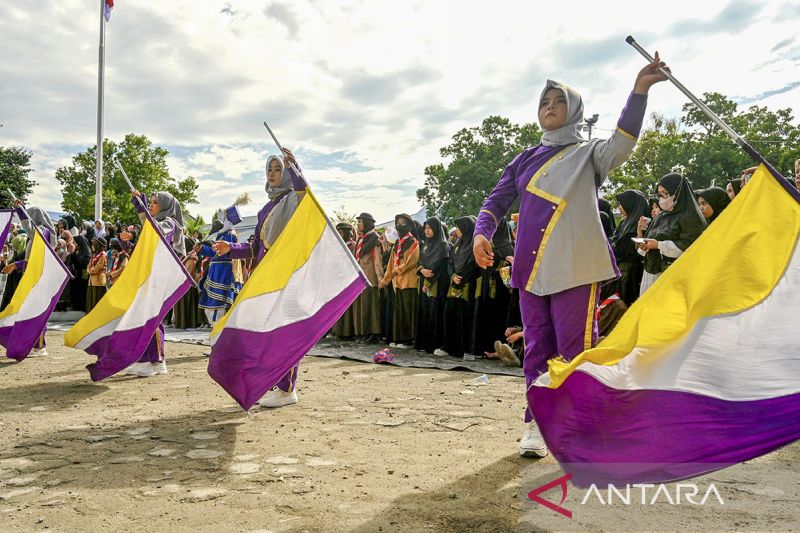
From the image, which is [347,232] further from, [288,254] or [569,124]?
[569,124]

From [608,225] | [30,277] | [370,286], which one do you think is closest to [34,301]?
[30,277]

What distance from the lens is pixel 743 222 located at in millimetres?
2887

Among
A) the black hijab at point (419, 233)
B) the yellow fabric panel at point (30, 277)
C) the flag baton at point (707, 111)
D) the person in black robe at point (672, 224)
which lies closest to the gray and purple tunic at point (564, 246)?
the flag baton at point (707, 111)

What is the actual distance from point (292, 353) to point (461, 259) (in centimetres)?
496

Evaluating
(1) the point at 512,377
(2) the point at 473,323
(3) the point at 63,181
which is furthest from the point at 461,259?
(3) the point at 63,181

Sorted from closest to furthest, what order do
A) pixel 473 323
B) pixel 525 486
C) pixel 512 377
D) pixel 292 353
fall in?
1. pixel 525 486
2. pixel 292 353
3. pixel 512 377
4. pixel 473 323

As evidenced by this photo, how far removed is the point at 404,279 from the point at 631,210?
3.95 meters

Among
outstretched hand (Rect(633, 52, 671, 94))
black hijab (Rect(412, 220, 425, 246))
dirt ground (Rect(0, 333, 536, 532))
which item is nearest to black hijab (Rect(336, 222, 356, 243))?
black hijab (Rect(412, 220, 425, 246))

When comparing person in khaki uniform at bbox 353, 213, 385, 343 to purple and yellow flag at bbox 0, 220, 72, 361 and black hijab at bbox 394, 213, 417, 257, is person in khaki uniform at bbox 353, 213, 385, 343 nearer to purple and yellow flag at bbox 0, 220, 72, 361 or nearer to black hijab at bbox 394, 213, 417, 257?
black hijab at bbox 394, 213, 417, 257

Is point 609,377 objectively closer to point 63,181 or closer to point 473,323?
point 473,323

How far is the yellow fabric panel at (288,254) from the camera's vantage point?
4.81 metres

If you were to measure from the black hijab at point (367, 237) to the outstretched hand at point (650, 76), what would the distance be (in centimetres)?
817

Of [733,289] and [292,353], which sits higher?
[733,289]

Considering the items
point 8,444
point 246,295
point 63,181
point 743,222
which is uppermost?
point 63,181
